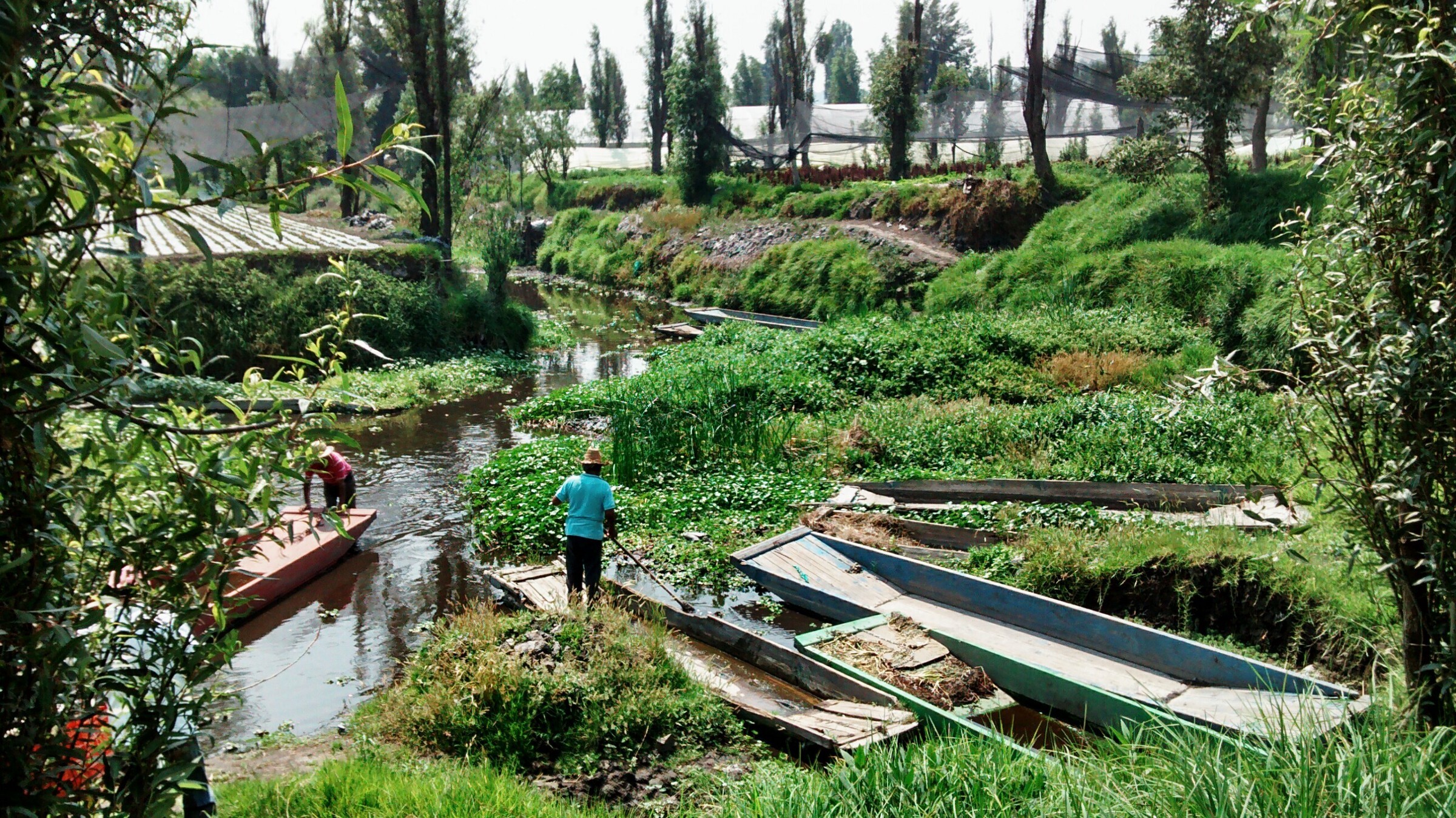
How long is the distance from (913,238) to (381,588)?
19580 mm

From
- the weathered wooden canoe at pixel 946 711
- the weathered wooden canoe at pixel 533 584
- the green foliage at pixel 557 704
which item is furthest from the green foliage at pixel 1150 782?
the weathered wooden canoe at pixel 533 584

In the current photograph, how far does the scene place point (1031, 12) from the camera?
2555cm

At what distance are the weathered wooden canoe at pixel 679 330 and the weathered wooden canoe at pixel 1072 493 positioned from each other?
14.2 meters

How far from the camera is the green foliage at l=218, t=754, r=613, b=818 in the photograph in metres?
4.77

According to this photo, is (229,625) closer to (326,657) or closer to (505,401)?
(326,657)

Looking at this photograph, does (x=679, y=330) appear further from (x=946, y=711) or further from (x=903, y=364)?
(x=946, y=711)

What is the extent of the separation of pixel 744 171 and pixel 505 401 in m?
22.0

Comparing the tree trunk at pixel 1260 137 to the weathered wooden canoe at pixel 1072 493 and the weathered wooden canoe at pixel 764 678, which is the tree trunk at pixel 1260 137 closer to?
the weathered wooden canoe at pixel 1072 493

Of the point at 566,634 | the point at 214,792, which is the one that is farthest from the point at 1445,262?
the point at 214,792

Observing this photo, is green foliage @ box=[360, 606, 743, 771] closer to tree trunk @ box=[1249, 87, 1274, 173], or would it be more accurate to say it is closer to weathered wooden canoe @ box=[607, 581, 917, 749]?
weathered wooden canoe @ box=[607, 581, 917, 749]

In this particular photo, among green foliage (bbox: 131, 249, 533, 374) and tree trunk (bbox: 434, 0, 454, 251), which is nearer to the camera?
green foliage (bbox: 131, 249, 533, 374)

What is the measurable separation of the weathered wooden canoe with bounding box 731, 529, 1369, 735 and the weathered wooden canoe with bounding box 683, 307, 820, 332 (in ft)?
45.1

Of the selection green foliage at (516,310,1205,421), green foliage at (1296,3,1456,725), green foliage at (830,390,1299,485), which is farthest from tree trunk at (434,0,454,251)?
green foliage at (1296,3,1456,725)

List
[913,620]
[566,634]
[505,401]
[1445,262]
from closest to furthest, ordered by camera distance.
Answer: [1445,262] < [566,634] < [913,620] < [505,401]
